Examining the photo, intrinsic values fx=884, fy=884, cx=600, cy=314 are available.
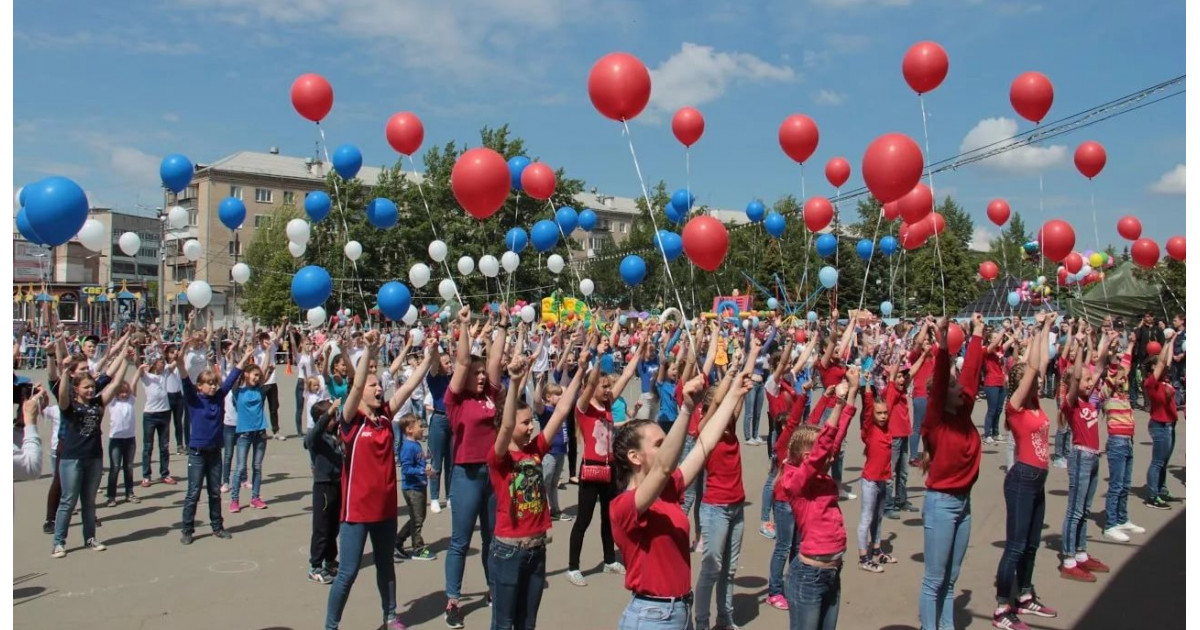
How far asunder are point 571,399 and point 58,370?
17.2ft

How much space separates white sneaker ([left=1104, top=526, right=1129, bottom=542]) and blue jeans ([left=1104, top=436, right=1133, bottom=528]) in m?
0.08

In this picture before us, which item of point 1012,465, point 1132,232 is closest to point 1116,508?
point 1012,465

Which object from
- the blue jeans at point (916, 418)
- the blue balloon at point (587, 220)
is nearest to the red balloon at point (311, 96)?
the blue balloon at point (587, 220)

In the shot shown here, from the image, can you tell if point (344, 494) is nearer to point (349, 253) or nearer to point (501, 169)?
point (501, 169)

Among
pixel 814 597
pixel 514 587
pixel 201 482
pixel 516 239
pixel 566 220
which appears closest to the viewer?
pixel 814 597

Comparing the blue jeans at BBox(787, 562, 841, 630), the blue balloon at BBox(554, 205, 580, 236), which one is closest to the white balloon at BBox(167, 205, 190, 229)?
the blue balloon at BBox(554, 205, 580, 236)

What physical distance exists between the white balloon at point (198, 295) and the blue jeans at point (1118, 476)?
9.42m

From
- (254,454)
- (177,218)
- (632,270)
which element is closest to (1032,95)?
(632,270)

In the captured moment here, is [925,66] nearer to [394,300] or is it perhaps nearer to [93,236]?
[394,300]

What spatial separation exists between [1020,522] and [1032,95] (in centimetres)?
544

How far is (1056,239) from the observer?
10.6m

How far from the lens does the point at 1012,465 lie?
5.75 meters

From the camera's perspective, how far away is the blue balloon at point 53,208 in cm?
705

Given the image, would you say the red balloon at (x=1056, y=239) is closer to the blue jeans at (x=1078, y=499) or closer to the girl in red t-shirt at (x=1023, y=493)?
the blue jeans at (x=1078, y=499)
